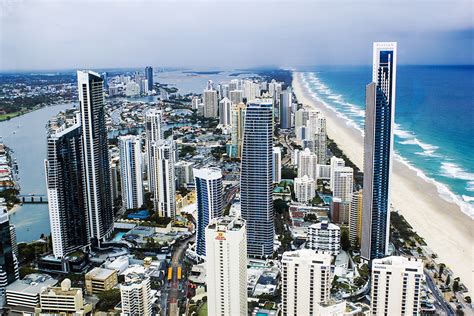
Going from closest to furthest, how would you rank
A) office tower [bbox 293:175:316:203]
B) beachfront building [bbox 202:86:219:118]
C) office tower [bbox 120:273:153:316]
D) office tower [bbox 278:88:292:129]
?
office tower [bbox 120:273:153:316] < office tower [bbox 293:175:316:203] < office tower [bbox 278:88:292:129] < beachfront building [bbox 202:86:219:118]

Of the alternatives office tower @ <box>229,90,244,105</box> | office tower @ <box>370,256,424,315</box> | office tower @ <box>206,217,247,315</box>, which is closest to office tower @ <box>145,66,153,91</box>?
office tower @ <box>229,90,244,105</box>

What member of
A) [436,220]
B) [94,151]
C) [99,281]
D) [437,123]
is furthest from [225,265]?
[437,123]

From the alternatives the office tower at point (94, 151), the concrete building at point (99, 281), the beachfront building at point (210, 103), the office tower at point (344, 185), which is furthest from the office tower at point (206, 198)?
the beachfront building at point (210, 103)

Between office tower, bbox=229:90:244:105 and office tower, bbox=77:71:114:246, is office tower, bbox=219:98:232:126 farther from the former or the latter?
office tower, bbox=77:71:114:246

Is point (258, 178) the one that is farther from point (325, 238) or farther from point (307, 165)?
point (307, 165)

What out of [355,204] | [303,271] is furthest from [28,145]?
[303,271]

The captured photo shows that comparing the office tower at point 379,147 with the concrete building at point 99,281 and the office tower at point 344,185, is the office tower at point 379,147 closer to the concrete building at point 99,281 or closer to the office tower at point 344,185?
the office tower at point 344,185

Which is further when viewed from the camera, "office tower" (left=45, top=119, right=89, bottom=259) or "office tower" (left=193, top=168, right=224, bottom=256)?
"office tower" (left=45, top=119, right=89, bottom=259)
